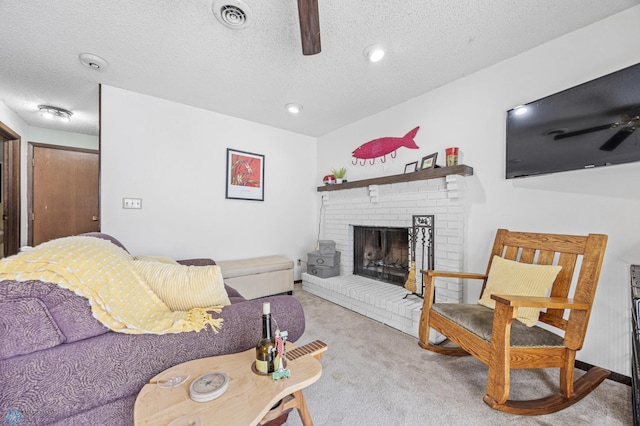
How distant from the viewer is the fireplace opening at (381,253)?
300cm

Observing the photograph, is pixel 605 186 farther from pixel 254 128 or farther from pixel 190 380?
pixel 254 128

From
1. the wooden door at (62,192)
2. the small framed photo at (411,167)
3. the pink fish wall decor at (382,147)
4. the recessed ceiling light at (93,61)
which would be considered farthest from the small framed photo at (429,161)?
the wooden door at (62,192)

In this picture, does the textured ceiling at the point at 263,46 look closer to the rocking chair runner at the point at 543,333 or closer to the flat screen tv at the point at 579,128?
the flat screen tv at the point at 579,128

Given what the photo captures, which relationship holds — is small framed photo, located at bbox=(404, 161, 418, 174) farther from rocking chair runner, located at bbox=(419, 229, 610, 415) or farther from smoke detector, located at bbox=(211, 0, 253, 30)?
smoke detector, located at bbox=(211, 0, 253, 30)

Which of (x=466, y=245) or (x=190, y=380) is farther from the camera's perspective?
(x=466, y=245)

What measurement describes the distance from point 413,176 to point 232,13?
2.06 m

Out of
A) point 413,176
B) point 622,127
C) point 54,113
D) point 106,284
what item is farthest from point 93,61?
point 622,127

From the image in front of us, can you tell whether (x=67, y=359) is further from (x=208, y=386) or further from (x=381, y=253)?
(x=381, y=253)

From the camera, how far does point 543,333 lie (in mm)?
1440

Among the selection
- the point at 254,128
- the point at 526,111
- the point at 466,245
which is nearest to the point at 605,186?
the point at 526,111

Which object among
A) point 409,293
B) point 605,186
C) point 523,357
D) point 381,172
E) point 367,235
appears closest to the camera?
point 523,357

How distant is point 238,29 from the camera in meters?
1.75

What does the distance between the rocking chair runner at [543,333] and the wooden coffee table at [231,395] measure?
1032mm

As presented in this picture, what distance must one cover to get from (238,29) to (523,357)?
106 inches
